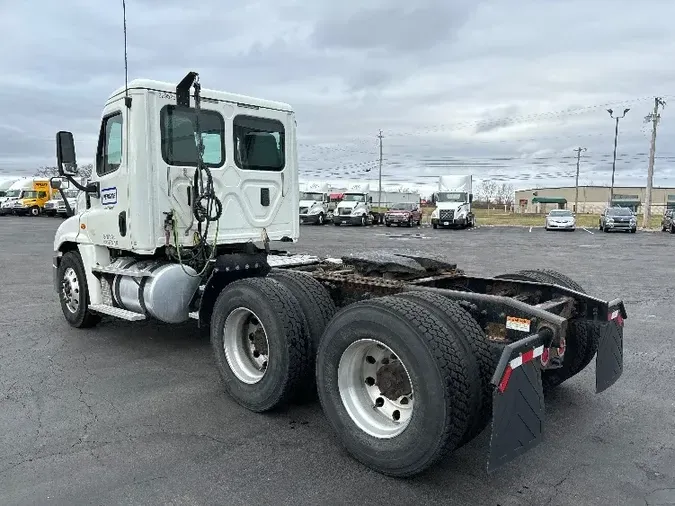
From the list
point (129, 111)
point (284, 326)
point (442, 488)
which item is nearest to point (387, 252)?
point (284, 326)

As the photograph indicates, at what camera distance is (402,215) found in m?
40.9

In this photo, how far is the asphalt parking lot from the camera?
345 cm

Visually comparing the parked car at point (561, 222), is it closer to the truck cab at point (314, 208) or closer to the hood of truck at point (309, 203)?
the truck cab at point (314, 208)

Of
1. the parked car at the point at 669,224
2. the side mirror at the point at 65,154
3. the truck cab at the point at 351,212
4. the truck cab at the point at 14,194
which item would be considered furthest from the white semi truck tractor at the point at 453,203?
the truck cab at the point at 14,194

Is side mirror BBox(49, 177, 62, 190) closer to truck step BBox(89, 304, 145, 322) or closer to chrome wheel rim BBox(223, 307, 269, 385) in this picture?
truck step BBox(89, 304, 145, 322)

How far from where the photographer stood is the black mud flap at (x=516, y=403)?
3.22 meters

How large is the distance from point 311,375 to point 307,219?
36.0 m

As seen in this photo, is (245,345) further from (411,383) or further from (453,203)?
(453,203)

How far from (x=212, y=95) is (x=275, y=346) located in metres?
3.22

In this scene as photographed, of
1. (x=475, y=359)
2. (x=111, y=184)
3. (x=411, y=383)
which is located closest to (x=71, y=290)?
(x=111, y=184)

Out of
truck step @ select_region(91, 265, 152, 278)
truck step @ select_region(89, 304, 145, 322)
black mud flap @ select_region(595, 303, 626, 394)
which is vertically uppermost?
truck step @ select_region(91, 265, 152, 278)

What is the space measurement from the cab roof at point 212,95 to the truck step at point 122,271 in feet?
6.21

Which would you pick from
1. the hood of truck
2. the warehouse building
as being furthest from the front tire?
the warehouse building

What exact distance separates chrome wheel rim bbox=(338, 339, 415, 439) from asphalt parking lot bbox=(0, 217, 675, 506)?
12.0 inches
